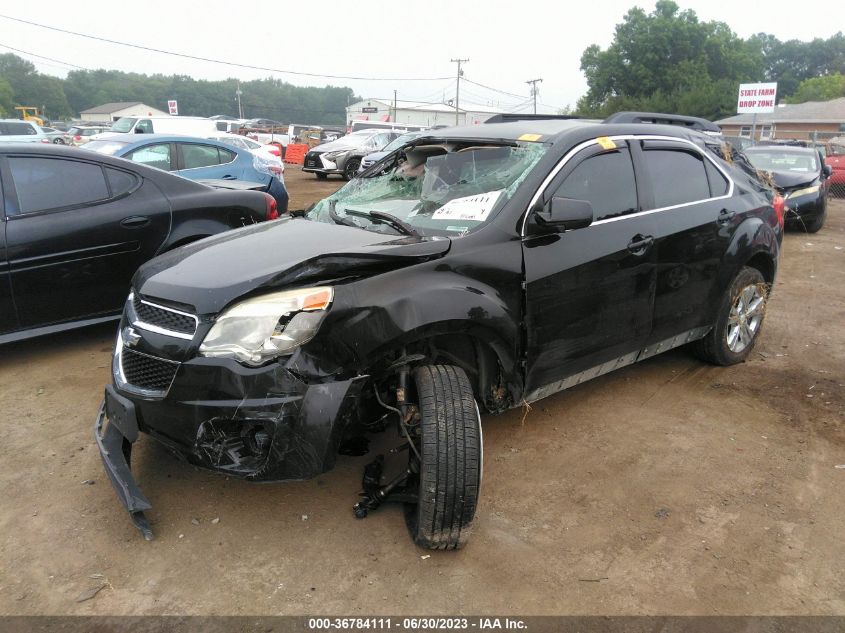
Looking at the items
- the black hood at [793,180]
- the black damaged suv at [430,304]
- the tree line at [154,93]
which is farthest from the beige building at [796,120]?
the tree line at [154,93]

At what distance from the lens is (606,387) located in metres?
4.51

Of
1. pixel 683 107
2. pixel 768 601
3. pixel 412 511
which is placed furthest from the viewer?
pixel 683 107

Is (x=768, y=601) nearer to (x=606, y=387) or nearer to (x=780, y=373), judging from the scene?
(x=606, y=387)

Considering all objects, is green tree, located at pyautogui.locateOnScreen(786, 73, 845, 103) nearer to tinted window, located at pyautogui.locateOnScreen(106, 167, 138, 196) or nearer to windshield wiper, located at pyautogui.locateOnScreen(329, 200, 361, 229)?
tinted window, located at pyautogui.locateOnScreen(106, 167, 138, 196)

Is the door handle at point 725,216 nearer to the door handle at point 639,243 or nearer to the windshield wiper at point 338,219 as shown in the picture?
the door handle at point 639,243

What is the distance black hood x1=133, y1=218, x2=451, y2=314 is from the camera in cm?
273

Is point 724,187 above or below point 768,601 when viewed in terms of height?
above

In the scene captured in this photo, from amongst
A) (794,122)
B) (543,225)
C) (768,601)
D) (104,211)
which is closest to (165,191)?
(104,211)

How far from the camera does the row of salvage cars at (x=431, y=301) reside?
8.73ft

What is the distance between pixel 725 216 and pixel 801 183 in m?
8.48

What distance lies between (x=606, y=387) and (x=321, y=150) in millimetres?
17825

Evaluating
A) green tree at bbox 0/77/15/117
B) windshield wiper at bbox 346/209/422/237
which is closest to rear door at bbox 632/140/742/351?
windshield wiper at bbox 346/209/422/237

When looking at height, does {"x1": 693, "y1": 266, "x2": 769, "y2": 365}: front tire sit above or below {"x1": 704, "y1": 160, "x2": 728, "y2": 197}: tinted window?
below

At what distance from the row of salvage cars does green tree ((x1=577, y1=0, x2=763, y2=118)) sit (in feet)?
187
